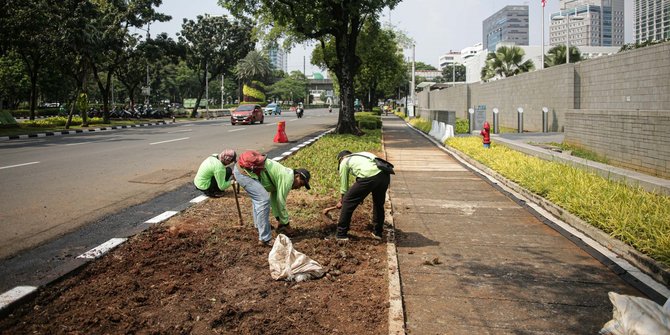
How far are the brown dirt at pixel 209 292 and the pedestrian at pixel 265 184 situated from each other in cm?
23

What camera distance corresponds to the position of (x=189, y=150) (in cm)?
1461

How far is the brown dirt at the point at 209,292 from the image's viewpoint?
3463 millimetres

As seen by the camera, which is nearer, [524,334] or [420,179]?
[524,334]

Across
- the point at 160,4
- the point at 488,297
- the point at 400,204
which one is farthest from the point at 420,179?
the point at 160,4

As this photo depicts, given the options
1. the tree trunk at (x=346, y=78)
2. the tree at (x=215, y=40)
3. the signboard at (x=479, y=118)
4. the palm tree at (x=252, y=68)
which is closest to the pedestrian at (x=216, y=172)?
the tree trunk at (x=346, y=78)

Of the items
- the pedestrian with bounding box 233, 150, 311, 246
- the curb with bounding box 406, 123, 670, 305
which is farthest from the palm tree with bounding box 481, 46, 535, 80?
the pedestrian with bounding box 233, 150, 311, 246

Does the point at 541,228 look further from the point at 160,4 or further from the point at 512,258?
the point at 160,4

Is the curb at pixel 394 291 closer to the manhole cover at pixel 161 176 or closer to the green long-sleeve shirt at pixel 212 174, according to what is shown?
the green long-sleeve shirt at pixel 212 174

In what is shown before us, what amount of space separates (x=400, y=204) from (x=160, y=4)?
31.6 m

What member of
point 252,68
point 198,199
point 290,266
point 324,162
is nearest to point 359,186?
point 290,266

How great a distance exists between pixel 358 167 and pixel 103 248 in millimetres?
2621

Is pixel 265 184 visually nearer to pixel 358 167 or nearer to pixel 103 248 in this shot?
pixel 358 167

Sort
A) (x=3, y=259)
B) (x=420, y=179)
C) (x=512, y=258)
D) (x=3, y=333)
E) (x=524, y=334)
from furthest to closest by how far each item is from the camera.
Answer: (x=420, y=179) < (x=512, y=258) < (x=3, y=259) < (x=524, y=334) < (x=3, y=333)

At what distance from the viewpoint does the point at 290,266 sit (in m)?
4.36
